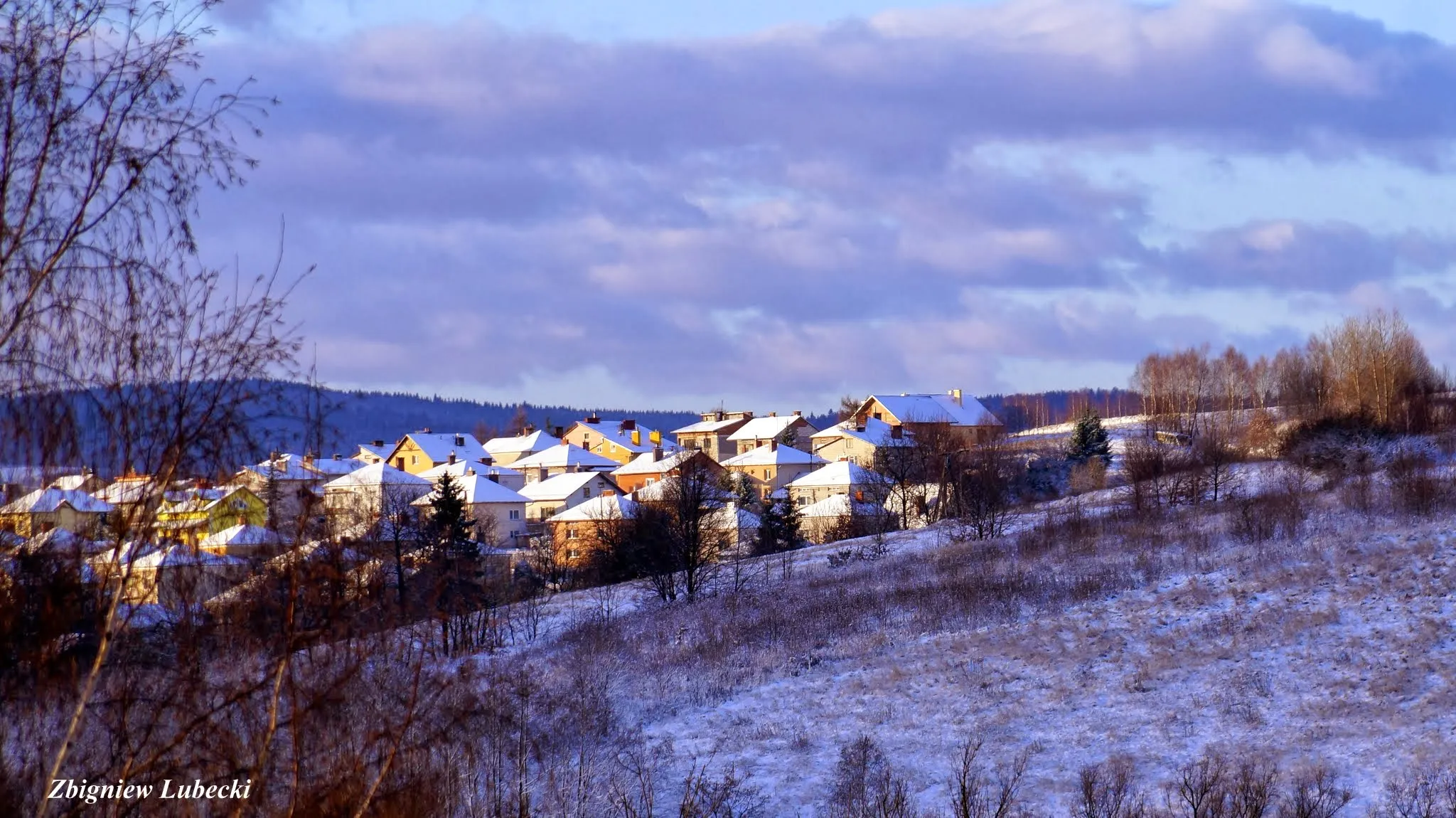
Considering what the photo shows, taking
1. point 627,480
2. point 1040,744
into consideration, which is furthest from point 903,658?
point 627,480

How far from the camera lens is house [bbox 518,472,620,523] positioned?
87.8m

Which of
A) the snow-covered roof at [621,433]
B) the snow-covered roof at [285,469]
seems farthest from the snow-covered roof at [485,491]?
the snow-covered roof at [285,469]

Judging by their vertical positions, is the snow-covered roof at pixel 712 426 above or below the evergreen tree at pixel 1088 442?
above

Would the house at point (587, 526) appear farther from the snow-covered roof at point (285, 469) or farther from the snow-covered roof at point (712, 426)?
the snow-covered roof at point (712, 426)

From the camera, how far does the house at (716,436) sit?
11650 centimetres

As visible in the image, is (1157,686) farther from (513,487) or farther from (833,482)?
(513,487)

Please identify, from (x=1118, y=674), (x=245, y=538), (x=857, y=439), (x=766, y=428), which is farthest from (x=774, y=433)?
(x=245, y=538)

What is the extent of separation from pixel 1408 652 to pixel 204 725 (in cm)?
2181

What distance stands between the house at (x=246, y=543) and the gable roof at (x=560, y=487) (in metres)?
79.7

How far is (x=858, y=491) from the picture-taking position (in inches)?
3004

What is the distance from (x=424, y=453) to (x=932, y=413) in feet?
150

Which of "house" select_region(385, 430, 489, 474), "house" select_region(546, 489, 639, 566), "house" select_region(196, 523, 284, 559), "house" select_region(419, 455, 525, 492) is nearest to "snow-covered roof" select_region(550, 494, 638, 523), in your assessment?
"house" select_region(546, 489, 639, 566)

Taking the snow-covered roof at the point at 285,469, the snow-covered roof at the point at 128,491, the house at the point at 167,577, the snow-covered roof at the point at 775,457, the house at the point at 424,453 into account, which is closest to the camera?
the snow-covered roof at the point at 128,491

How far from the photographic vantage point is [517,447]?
400ft
